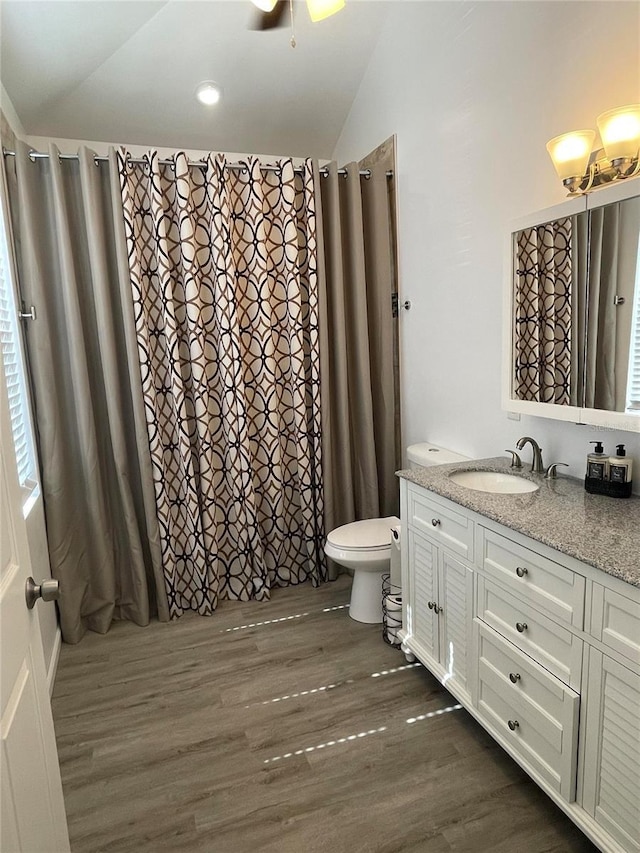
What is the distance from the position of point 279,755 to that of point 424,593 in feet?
2.60

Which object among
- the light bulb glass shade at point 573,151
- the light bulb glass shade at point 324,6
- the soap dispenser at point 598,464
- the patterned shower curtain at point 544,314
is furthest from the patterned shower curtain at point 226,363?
the soap dispenser at point 598,464

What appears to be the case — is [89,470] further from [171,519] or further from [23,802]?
[23,802]

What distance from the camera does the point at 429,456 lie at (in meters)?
2.73

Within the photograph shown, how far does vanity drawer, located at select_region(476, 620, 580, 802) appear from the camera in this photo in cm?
146

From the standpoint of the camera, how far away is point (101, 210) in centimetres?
260

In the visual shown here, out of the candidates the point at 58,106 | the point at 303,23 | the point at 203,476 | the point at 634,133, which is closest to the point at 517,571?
the point at 634,133

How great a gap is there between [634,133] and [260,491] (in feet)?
7.66

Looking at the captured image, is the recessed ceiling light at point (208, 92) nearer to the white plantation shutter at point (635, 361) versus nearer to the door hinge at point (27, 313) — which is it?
the door hinge at point (27, 313)

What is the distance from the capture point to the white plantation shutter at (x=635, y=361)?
5.32 feet

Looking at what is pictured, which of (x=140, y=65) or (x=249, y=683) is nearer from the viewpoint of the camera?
(x=249, y=683)

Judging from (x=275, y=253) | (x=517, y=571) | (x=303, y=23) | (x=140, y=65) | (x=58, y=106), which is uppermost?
(x=303, y=23)

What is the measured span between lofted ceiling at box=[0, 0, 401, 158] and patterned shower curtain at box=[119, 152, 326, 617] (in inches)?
19.8

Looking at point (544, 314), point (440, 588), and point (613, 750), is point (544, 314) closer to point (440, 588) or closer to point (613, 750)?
point (440, 588)

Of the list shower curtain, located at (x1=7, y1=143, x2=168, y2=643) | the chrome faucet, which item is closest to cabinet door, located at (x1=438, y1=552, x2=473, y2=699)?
the chrome faucet
